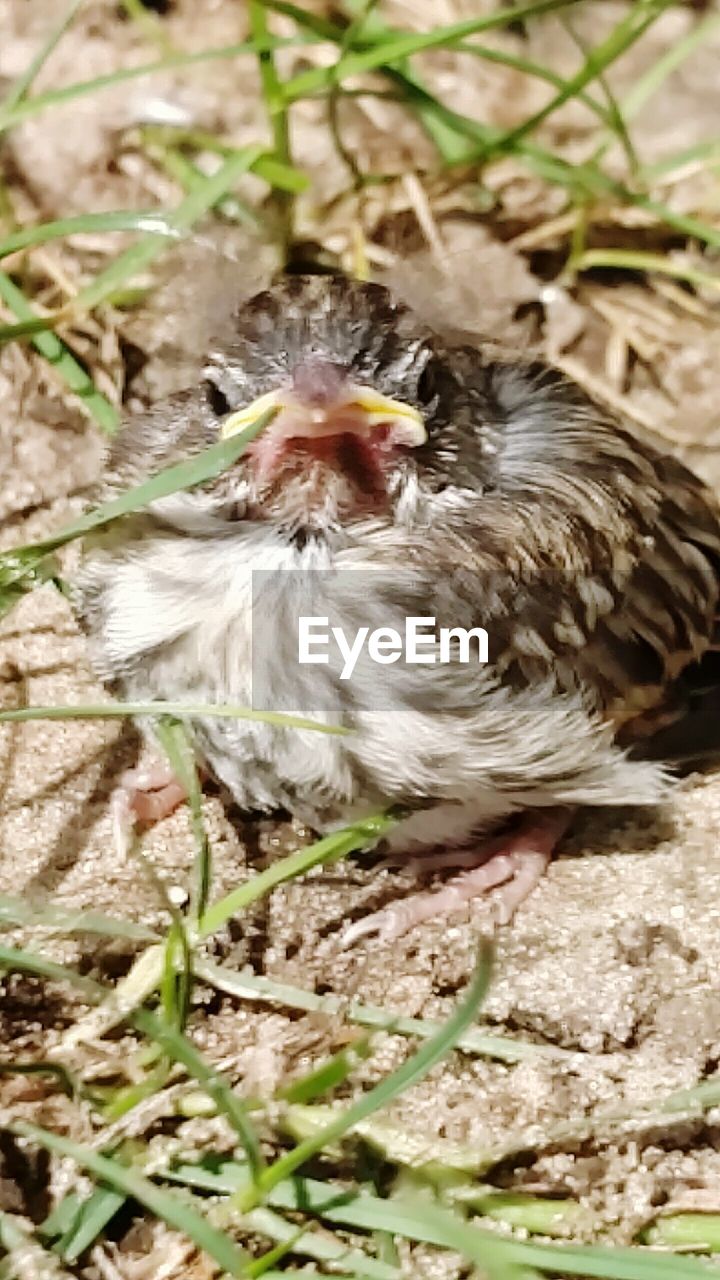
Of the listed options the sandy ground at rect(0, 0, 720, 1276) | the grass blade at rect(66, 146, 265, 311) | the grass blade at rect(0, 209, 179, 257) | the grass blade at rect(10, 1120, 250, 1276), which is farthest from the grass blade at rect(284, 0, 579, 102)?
the grass blade at rect(10, 1120, 250, 1276)

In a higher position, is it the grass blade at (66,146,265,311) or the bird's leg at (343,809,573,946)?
the grass blade at (66,146,265,311)

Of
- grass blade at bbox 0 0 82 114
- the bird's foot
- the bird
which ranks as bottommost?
the bird's foot

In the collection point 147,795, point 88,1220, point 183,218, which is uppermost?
point 183,218

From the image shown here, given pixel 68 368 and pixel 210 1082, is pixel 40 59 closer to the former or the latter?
pixel 68 368

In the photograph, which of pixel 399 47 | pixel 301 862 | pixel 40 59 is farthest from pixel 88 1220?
pixel 399 47

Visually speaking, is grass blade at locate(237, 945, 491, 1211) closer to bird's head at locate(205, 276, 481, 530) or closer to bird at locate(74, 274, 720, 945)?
bird at locate(74, 274, 720, 945)

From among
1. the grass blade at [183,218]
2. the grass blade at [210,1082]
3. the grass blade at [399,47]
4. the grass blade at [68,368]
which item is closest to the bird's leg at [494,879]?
the grass blade at [210,1082]

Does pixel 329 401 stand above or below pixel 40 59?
below

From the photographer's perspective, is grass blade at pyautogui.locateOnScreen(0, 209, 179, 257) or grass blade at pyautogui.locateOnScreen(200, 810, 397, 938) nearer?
grass blade at pyautogui.locateOnScreen(200, 810, 397, 938)

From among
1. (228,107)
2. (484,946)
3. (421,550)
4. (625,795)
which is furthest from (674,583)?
(228,107)
